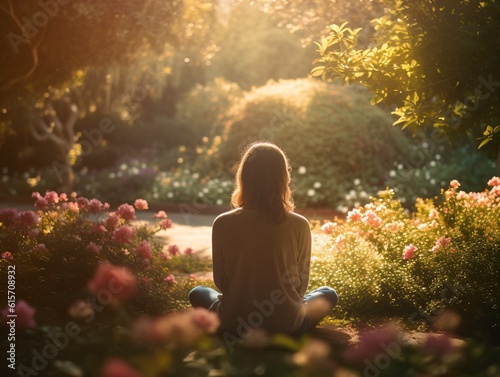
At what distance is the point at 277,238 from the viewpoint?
4.07m

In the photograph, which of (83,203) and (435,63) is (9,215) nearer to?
(83,203)

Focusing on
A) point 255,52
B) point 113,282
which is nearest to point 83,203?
point 113,282

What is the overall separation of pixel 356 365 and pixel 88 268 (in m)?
2.59

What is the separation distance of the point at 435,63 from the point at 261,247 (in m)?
2.42

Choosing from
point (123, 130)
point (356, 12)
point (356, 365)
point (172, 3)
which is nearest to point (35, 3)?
point (172, 3)

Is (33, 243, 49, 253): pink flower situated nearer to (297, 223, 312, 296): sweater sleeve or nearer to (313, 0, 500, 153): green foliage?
(297, 223, 312, 296): sweater sleeve

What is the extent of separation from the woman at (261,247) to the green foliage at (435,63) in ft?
5.30

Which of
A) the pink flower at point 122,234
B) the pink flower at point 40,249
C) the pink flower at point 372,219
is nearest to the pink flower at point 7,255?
the pink flower at point 40,249

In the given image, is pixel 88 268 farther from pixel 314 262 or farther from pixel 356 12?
pixel 356 12

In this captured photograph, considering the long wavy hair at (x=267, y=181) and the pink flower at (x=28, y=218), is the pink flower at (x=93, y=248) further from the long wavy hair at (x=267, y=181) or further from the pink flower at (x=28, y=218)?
the long wavy hair at (x=267, y=181)

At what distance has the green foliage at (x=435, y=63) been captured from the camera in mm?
5113

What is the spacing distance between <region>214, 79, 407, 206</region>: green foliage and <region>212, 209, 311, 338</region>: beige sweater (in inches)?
374

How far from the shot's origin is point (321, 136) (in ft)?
48.3

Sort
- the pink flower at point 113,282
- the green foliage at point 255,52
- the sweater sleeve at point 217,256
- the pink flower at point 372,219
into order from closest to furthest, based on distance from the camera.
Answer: the pink flower at point 113,282, the sweater sleeve at point 217,256, the pink flower at point 372,219, the green foliage at point 255,52
